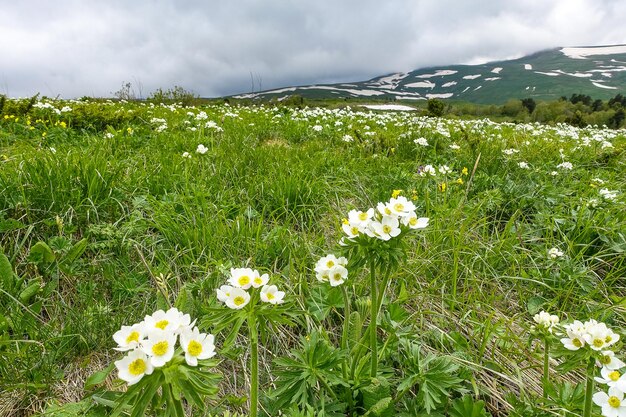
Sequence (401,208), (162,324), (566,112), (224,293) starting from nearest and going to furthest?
(162,324) → (224,293) → (401,208) → (566,112)

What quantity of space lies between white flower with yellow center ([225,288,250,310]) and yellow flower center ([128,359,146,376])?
0.39m

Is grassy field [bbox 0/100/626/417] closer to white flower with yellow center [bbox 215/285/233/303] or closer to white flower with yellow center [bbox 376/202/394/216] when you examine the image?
white flower with yellow center [bbox 215/285/233/303]

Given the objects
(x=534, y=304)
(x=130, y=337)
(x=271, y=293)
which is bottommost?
(x=534, y=304)

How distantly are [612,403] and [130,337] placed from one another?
164 centimetres

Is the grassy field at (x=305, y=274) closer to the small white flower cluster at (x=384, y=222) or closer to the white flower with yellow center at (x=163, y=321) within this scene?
the small white flower cluster at (x=384, y=222)

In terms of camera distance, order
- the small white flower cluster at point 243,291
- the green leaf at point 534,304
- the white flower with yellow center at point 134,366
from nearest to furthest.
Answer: the white flower with yellow center at point 134,366 < the small white flower cluster at point 243,291 < the green leaf at point 534,304

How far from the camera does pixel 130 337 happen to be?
1117 millimetres

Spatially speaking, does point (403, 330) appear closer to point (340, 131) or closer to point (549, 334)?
point (549, 334)

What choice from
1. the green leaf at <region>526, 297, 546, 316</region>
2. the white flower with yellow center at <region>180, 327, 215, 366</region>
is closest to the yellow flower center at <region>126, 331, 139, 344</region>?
the white flower with yellow center at <region>180, 327, 215, 366</region>

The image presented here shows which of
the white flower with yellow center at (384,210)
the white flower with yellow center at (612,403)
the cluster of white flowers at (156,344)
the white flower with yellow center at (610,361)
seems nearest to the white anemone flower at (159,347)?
the cluster of white flowers at (156,344)

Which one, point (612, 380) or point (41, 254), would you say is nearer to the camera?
point (612, 380)

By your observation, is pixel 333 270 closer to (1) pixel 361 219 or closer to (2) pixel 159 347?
(1) pixel 361 219

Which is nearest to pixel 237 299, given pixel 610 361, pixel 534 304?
pixel 610 361

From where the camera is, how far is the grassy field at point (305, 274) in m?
1.77
